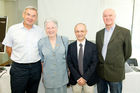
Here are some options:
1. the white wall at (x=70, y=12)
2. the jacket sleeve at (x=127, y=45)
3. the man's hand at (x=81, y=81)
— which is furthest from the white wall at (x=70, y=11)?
the man's hand at (x=81, y=81)

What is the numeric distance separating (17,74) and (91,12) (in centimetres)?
212

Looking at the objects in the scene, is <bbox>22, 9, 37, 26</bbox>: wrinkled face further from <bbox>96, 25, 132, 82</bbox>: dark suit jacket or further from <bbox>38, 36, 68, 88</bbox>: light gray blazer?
<bbox>96, 25, 132, 82</bbox>: dark suit jacket

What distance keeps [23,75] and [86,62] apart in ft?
2.66

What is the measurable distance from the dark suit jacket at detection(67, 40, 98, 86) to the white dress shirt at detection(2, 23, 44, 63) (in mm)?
449

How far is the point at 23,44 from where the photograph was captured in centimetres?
163

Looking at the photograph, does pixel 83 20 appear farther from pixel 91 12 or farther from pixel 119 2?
pixel 119 2

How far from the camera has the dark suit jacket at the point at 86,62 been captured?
67.1 inches

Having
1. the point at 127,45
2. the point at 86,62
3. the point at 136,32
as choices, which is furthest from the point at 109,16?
the point at 136,32

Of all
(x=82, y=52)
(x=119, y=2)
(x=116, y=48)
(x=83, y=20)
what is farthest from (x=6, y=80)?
(x=119, y=2)

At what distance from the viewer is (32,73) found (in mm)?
1696

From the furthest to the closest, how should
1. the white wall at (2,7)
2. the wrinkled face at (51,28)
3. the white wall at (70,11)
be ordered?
the white wall at (2,7) → the white wall at (70,11) → the wrinkled face at (51,28)

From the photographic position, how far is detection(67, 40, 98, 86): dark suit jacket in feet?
5.59

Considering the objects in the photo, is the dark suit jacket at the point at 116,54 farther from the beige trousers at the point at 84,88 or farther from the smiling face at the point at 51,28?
the smiling face at the point at 51,28

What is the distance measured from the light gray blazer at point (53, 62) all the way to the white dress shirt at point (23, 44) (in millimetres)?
87
